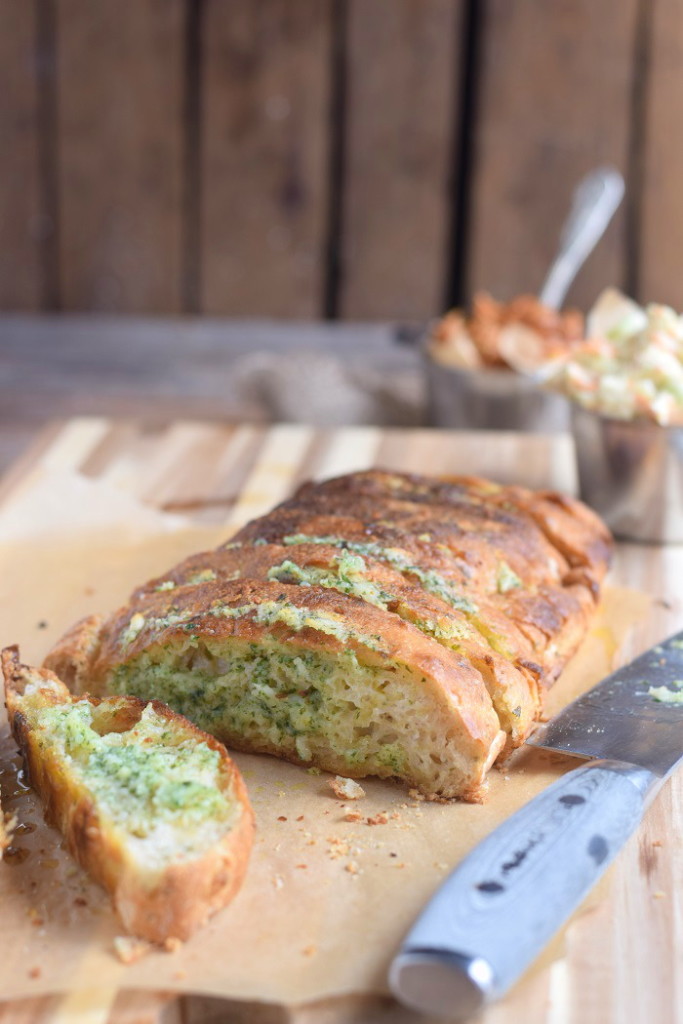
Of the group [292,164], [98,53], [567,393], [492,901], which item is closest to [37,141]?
[98,53]

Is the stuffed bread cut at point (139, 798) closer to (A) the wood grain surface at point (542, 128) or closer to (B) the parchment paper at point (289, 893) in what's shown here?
(B) the parchment paper at point (289, 893)

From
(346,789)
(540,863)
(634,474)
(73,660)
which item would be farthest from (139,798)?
(634,474)

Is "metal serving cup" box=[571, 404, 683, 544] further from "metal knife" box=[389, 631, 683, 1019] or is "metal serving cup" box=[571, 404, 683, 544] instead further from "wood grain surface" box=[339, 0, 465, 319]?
"wood grain surface" box=[339, 0, 465, 319]

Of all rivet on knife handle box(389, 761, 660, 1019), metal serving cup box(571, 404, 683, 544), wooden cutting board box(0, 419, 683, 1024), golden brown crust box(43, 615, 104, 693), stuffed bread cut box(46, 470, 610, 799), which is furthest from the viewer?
metal serving cup box(571, 404, 683, 544)

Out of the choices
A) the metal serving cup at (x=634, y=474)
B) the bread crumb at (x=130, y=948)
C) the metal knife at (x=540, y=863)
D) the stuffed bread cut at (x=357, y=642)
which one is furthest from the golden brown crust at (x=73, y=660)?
the metal serving cup at (x=634, y=474)

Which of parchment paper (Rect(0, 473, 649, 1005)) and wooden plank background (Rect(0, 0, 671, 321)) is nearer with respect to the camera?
parchment paper (Rect(0, 473, 649, 1005))

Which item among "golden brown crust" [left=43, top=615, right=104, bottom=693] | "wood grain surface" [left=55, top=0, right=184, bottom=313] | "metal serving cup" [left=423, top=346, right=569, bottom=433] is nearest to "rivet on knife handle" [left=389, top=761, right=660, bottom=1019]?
"golden brown crust" [left=43, top=615, right=104, bottom=693]
